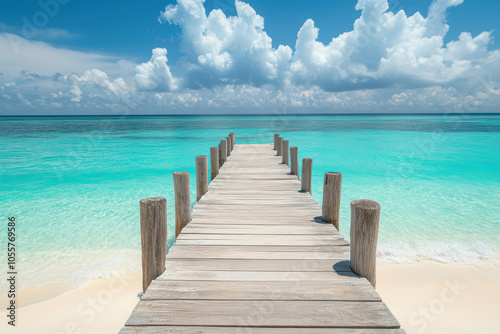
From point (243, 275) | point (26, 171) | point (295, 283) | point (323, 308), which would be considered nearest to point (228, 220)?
point (243, 275)

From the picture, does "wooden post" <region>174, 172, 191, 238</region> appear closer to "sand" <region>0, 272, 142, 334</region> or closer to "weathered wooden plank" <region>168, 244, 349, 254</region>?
"weathered wooden plank" <region>168, 244, 349, 254</region>

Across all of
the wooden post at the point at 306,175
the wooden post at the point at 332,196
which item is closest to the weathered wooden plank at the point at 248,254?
the wooden post at the point at 332,196

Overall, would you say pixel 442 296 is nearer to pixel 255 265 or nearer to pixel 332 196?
pixel 332 196

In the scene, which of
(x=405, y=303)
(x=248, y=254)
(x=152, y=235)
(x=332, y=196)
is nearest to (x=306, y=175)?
(x=332, y=196)

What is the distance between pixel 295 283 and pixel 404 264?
4.44 m

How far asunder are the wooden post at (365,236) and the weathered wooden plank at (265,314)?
452 millimetres

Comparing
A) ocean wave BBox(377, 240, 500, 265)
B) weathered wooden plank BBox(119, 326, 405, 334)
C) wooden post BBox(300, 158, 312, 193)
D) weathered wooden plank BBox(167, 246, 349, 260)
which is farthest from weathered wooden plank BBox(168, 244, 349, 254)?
ocean wave BBox(377, 240, 500, 265)

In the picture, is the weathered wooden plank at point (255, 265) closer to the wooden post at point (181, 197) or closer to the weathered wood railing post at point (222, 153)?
the wooden post at point (181, 197)

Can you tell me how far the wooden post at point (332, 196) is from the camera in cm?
460

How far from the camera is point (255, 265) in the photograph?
3.38m

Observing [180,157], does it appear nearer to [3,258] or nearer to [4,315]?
[3,258]

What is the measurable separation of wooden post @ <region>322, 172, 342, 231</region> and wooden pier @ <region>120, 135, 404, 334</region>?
0.12 ft

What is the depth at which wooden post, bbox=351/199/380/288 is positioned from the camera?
2943 mm

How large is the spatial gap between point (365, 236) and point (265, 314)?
1.31 metres
